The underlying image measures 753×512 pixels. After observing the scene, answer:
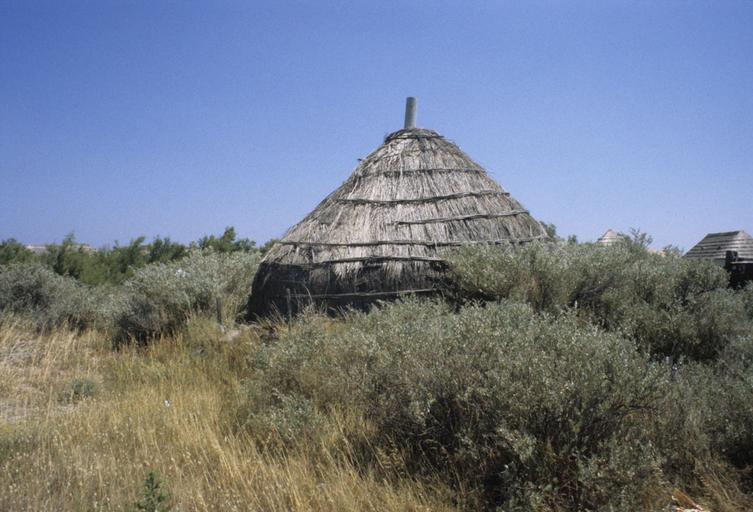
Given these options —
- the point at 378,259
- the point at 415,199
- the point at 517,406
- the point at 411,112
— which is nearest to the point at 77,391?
the point at 378,259

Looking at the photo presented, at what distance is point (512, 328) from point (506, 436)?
3.16 feet

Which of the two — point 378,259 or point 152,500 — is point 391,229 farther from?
point 152,500

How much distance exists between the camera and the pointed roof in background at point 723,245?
15.6 metres

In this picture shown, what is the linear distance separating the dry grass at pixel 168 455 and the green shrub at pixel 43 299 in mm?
2690

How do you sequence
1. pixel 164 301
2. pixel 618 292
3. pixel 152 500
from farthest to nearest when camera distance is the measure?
pixel 164 301, pixel 618 292, pixel 152 500

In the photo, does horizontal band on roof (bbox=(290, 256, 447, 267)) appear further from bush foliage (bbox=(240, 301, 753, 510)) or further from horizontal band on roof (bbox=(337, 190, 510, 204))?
bush foliage (bbox=(240, 301, 753, 510))

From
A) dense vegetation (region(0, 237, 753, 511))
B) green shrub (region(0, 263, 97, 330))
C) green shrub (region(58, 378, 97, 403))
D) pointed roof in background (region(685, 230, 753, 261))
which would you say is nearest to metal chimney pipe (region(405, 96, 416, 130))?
dense vegetation (region(0, 237, 753, 511))

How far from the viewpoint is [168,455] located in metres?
3.97

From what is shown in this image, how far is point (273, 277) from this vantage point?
764cm

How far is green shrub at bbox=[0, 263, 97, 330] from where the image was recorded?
342 inches

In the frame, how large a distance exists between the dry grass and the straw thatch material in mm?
1448

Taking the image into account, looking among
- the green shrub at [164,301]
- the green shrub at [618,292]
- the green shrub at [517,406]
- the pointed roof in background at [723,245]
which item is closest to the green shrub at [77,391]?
the green shrub at [164,301]

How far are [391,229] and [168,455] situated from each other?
4107mm

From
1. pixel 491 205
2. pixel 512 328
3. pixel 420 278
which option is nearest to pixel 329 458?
pixel 512 328
